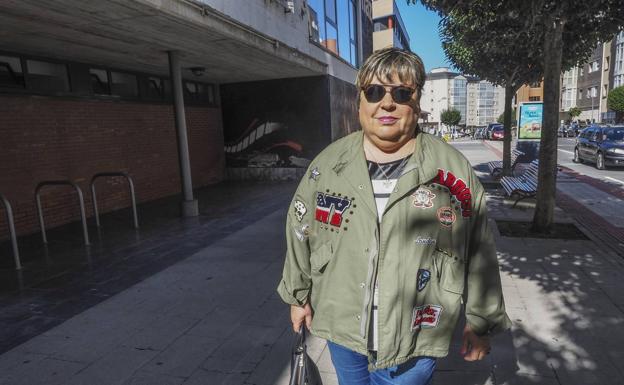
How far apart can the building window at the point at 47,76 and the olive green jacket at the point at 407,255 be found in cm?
757

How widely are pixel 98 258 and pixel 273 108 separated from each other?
8.26 meters

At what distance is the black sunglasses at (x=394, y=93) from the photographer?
1.68 m

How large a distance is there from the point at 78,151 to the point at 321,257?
782 centimetres

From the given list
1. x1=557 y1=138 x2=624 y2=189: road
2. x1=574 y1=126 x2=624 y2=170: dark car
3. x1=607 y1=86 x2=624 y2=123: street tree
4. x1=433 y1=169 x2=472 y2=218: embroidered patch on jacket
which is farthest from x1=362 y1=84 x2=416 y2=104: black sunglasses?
x1=607 y1=86 x2=624 y2=123: street tree

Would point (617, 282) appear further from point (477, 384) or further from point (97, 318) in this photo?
point (97, 318)

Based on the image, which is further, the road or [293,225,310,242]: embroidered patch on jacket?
the road

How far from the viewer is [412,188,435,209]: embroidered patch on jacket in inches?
64.3

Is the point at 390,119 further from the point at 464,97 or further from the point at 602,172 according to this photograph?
the point at 464,97

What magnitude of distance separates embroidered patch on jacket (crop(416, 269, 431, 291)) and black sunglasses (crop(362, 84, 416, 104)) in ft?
2.21

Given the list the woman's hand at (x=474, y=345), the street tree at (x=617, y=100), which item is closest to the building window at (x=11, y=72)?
the woman's hand at (x=474, y=345)

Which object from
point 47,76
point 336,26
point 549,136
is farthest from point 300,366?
point 336,26

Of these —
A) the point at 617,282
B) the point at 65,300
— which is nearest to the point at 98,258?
the point at 65,300

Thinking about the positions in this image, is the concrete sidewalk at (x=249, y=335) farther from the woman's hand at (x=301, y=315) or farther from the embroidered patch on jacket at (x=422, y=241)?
the embroidered patch on jacket at (x=422, y=241)

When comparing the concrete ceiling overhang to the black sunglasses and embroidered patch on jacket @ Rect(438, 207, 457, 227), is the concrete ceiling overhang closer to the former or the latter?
the black sunglasses
